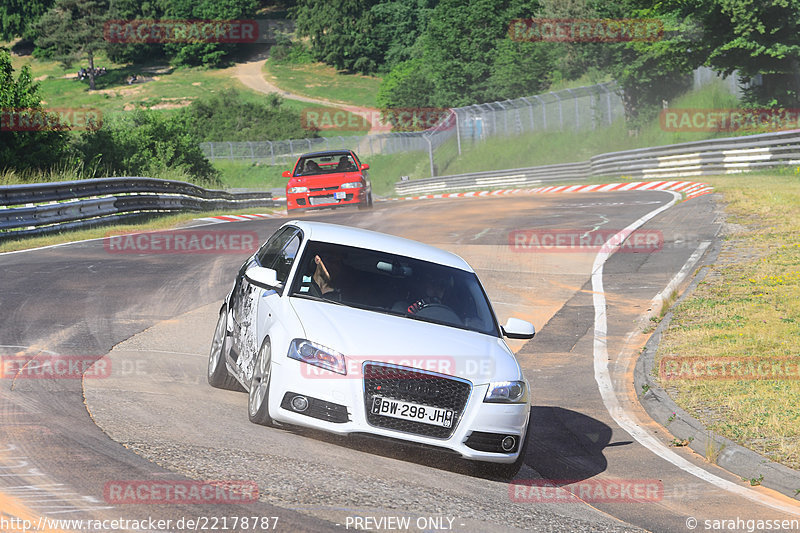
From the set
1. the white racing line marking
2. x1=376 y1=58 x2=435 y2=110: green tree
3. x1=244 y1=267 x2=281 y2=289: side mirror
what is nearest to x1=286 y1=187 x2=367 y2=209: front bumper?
the white racing line marking

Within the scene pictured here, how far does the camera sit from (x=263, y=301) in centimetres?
786

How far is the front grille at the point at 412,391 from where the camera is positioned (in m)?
6.67

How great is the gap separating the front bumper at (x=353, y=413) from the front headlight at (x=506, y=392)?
0.04m

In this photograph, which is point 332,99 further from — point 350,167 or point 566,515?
point 566,515

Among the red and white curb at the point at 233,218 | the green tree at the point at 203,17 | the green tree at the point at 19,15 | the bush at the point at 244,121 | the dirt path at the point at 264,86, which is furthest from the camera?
the green tree at the point at 19,15

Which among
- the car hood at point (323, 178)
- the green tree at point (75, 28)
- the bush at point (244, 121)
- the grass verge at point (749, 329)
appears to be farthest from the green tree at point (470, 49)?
the grass verge at point (749, 329)

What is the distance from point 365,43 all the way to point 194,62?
27.2 meters

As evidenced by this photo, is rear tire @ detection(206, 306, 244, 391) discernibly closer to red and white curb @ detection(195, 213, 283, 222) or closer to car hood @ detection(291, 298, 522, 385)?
car hood @ detection(291, 298, 522, 385)

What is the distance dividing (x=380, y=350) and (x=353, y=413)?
49 centimetres

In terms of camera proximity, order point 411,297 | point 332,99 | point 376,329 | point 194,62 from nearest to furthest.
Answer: point 376,329 < point 411,297 < point 332,99 < point 194,62

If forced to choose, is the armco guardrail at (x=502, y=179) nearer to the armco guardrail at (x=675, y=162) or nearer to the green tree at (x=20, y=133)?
the armco guardrail at (x=675, y=162)

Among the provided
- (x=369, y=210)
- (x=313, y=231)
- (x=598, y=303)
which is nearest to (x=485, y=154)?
(x=369, y=210)

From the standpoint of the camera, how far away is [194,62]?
136 m

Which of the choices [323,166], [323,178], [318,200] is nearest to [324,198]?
[318,200]
